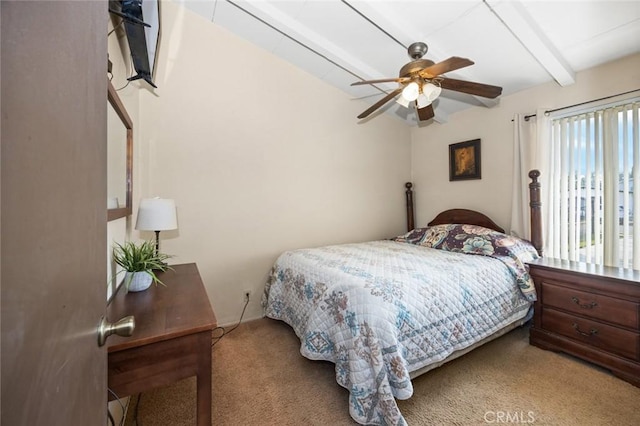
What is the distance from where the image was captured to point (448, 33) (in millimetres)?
2238

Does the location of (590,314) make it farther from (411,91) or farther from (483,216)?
(411,91)

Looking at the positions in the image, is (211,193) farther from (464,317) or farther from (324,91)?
(464,317)

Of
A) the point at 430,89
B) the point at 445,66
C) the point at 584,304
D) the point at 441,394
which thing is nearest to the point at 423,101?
the point at 430,89

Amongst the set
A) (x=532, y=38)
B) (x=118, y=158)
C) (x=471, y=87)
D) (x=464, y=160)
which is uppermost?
(x=532, y=38)

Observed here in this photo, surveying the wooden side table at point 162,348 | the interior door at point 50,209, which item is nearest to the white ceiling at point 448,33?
the interior door at point 50,209

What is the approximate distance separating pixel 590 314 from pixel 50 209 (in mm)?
2902

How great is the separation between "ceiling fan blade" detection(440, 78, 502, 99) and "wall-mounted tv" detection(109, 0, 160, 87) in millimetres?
1909

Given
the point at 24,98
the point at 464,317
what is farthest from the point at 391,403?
the point at 24,98

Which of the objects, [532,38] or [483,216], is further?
[483,216]

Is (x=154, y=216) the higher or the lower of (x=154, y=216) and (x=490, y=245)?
the higher

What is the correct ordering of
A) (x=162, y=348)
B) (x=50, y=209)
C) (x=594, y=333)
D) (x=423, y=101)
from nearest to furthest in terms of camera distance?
(x=50, y=209), (x=162, y=348), (x=594, y=333), (x=423, y=101)

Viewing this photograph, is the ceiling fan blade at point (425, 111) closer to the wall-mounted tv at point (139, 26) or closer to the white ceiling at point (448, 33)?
the white ceiling at point (448, 33)
